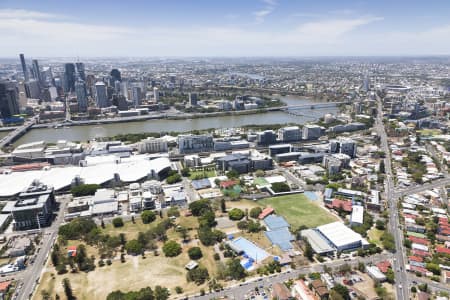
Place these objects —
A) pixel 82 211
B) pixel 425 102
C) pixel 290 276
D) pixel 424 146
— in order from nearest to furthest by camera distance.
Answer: pixel 290 276 < pixel 82 211 < pixel 424 146 < pixel 425 102

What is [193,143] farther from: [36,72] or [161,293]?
[36,72]

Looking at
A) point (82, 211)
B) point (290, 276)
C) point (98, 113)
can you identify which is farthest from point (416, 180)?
point (98, 113)

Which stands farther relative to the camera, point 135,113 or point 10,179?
point 135,113

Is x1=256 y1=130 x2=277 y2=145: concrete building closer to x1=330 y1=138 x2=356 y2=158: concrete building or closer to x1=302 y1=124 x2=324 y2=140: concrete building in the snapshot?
x1=302 y1=124 x2=324 y2=140: concrete building

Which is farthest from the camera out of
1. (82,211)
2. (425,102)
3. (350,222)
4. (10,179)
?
→ (425,102)

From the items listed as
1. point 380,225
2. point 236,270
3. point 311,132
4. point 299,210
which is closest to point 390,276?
point 380,225


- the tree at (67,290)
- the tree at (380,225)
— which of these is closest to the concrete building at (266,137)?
the tree at (380,225)

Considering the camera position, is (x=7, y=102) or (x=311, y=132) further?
(x=7, y=102)

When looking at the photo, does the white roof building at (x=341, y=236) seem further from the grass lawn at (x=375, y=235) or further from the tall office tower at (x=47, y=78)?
the tall office tower at (x=47, y=78)

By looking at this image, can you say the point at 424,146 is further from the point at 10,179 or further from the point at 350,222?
the point at 10,179
